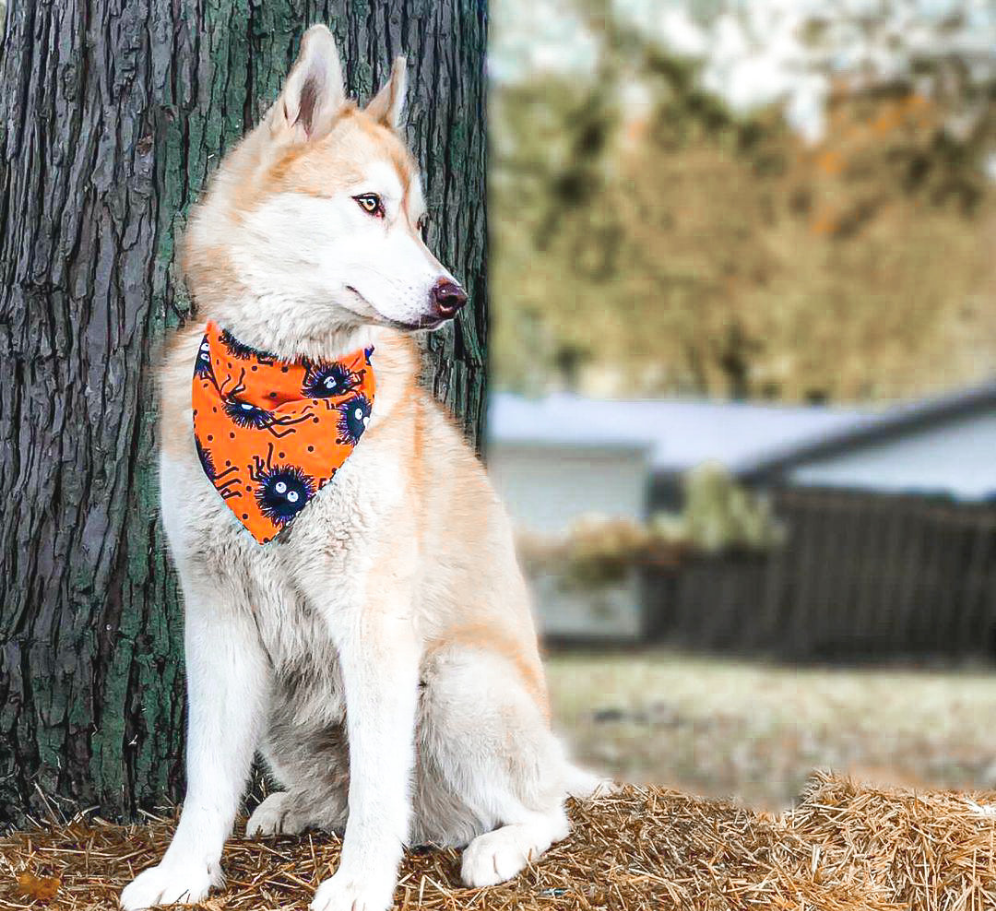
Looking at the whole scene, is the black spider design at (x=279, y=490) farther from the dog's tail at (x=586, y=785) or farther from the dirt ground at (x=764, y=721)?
the dirt ground at (x=764, y=721)

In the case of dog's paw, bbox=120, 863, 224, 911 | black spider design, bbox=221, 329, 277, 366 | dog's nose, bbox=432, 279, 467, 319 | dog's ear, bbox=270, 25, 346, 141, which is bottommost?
dog's paw, bbox=120, 863, 224, 911

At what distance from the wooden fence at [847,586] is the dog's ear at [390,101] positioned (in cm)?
1260

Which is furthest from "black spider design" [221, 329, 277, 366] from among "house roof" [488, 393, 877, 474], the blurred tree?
"house roof" [488, 393, 877, 474]

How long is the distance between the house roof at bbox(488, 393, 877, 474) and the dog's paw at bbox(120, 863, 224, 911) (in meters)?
13.9

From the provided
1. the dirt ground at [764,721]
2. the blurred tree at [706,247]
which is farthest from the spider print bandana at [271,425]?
the blurred tree at [706,247]

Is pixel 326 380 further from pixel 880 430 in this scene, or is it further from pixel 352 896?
pixel 880 430

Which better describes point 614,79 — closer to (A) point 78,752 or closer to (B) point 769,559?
(B) point 769,559

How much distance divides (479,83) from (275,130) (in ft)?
3.24

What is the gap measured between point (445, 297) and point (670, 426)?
51.2 feet

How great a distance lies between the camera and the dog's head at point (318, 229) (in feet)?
8.56

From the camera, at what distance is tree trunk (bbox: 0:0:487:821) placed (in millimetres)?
3293

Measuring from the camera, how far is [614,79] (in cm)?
1603

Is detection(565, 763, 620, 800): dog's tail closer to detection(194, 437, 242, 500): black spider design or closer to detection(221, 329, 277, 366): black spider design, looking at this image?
detection(194, 437, 242, 500): black spider design

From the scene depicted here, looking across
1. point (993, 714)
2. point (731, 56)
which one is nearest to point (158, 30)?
point (993, 714)
